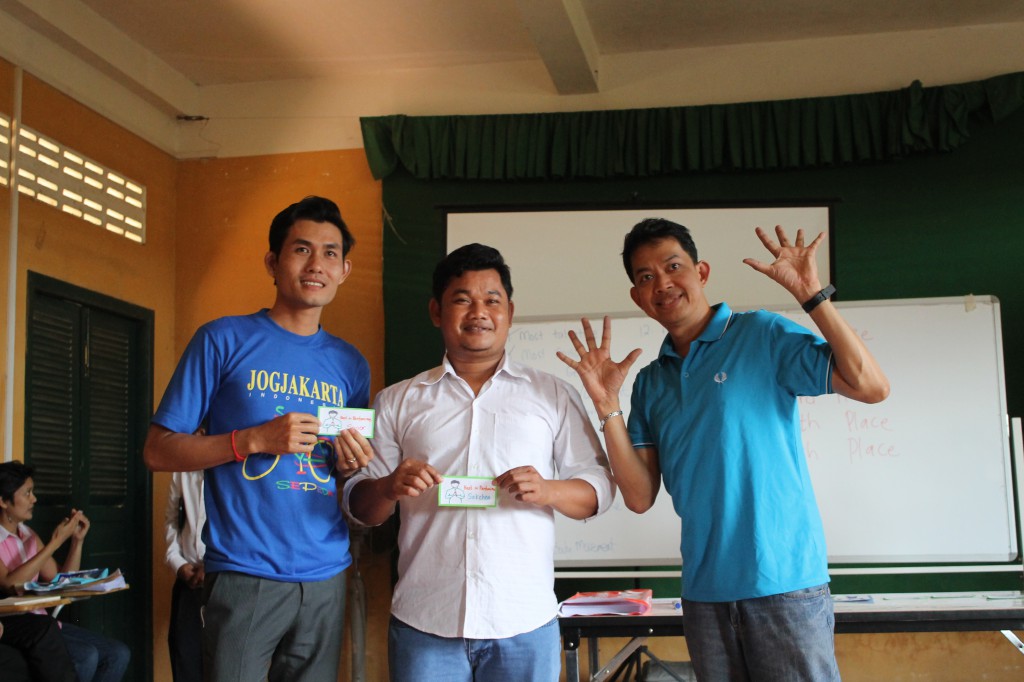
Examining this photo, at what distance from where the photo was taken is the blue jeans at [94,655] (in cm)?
379

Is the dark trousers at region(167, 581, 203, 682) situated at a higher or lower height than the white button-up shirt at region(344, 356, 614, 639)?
lower

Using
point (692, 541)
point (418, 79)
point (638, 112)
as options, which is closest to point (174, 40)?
point (418, 79)

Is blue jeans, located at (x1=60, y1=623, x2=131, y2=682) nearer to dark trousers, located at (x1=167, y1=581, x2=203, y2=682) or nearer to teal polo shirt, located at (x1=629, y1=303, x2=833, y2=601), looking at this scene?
dark trousers, located at (x1=167, y1=581, x2=203, y2=682)

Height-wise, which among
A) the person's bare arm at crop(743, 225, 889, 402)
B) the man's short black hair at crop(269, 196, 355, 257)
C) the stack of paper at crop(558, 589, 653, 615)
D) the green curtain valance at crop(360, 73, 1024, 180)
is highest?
the green curtain valance at crop(360, 73, 1024, 180)

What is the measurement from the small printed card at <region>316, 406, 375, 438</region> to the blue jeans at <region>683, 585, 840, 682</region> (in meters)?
0.79

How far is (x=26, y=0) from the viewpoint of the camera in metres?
4.04

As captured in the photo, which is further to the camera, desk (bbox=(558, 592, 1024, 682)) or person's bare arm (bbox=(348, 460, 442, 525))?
desk (bbox=(558, 592, 1024, 682))

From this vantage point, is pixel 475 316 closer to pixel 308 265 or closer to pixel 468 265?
pixel 468 265

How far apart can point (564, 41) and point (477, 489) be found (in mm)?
3134

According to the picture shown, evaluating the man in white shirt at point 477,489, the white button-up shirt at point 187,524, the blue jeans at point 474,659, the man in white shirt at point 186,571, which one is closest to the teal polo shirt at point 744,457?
the man in white shirt at point 477,489

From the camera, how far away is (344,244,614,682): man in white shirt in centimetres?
183

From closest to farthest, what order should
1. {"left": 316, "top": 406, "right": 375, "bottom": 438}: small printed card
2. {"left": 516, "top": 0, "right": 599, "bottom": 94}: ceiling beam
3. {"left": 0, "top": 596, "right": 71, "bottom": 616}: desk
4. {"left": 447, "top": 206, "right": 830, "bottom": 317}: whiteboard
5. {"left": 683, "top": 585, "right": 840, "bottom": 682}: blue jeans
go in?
{"left": 683, "top": 585, "right": 840, "bottom": 682}: blue jeans → {"left": 316, "top": 406, "right": 375, "bottom": 438}: small printed card → {"left": 0, "top": 596, "right": 71, "bottom": 616}: desk → {"left": 516, "top": 0, "right": 599, "bottom": 94}: ceiling beam → {"left": 447, "top": 206, "right": 830, "bottom": 317}: whiteboard

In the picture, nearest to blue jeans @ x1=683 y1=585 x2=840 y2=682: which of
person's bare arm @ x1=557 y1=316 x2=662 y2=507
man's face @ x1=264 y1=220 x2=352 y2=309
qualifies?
person's bare arm @ x1=557 y1=316 x2=662 y2=507

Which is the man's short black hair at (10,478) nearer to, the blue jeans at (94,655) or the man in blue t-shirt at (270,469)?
the blue jeans at (94,655)
